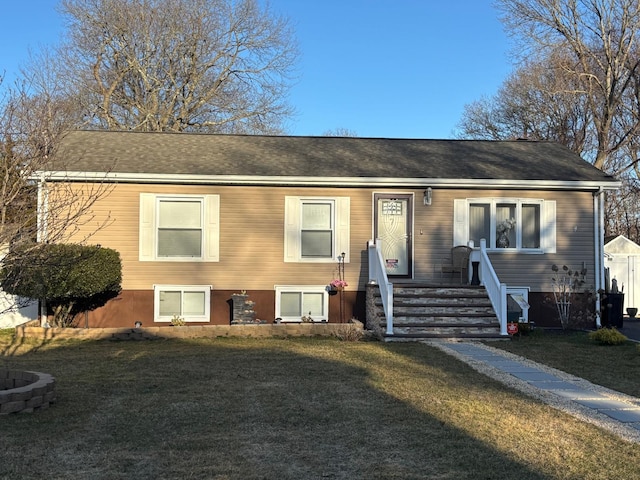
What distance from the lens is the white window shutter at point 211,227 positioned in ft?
43.3

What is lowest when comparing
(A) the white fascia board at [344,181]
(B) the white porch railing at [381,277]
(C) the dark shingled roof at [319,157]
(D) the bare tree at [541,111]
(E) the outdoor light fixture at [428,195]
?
(B) the white porch railing at [381,277]

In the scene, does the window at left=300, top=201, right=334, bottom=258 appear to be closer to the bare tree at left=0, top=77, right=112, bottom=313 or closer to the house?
the house

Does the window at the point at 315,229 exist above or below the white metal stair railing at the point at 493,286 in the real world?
above

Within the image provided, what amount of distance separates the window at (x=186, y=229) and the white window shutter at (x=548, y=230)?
22.7 ft

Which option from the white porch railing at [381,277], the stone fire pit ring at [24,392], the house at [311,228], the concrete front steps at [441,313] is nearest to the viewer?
the stone fire pit ring at [24,392]

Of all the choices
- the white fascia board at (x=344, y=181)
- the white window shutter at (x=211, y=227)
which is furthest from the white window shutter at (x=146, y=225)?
the white window shutter at (x=211, y=227)

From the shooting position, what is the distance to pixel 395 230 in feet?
44.9

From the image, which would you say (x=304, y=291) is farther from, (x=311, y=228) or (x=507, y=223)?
(x=507, y=223)

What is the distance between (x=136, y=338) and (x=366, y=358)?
15.3 ft

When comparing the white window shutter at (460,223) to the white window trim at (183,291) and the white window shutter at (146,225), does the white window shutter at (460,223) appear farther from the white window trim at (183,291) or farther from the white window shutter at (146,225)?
the white window shutter at (146,225)

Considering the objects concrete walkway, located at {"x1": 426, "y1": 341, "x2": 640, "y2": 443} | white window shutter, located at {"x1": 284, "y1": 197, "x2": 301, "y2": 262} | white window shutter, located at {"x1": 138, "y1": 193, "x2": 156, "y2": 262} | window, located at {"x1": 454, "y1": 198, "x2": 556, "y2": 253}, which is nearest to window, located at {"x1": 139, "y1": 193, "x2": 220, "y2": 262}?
white window shutter, located at {"x1": 138, "y1": 193, "x2": 156, "y2": 262}

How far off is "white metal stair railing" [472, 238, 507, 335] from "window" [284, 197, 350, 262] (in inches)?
110

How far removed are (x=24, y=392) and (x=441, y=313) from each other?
314 inches

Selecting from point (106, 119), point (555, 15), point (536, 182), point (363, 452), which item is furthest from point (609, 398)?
point (106, 119)
